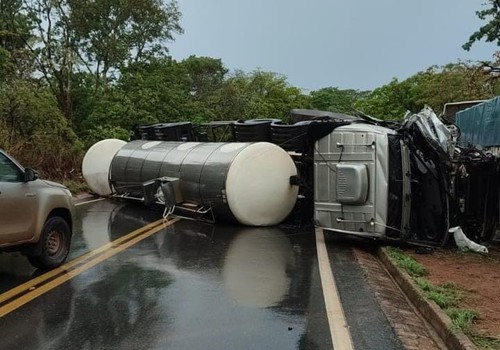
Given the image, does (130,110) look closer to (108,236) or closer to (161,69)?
(161,69)

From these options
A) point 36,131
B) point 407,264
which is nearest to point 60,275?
point 407,264

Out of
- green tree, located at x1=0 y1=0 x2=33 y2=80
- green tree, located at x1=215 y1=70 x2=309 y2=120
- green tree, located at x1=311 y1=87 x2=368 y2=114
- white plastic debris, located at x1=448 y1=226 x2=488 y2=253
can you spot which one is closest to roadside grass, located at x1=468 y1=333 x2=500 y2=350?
white plastic debris, located at x1=448 y1=226 x2=488 y2=253

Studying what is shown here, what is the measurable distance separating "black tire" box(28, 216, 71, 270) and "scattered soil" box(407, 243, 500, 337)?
5.35 meters

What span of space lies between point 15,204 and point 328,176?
19.5ft

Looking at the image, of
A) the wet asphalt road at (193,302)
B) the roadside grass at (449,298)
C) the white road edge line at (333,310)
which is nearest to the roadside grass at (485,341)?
the roadside grass at (449,298)

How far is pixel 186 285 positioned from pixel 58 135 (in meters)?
16.0

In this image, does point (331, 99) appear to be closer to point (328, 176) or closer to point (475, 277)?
point (328, 176)

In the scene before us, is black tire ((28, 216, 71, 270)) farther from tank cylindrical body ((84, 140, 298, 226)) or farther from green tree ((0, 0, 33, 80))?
green tree ((0, 0, 33, 80))

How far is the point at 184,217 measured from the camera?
46.0 ft

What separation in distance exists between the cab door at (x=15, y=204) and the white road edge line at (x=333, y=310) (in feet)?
13.2

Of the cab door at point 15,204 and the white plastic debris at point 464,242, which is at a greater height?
the cab door at point 15,204

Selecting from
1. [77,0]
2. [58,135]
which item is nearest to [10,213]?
[58,135]

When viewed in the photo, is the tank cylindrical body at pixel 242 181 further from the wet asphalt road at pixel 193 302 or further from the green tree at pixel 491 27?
the green tree at pixel 491 27

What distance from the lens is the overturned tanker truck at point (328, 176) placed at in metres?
10.0
